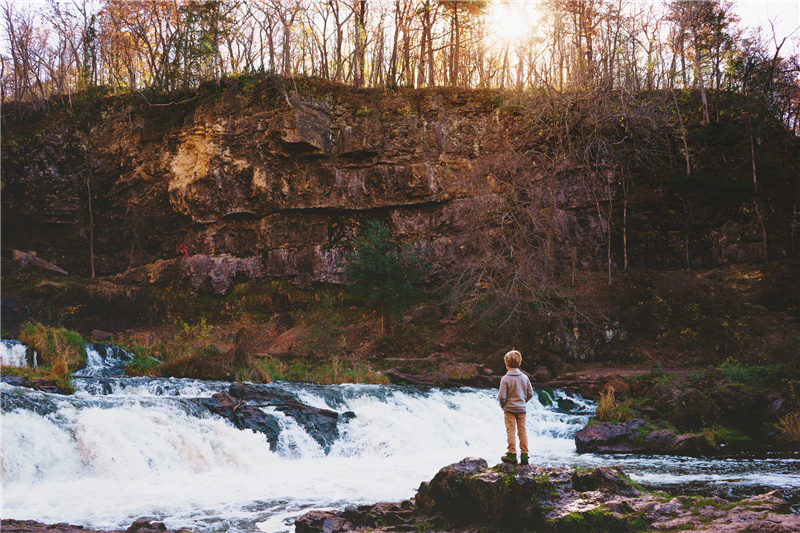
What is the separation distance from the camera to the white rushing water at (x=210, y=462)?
26.7ft

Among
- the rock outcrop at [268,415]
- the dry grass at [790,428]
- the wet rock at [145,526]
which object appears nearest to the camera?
the wet rock at [145,526]

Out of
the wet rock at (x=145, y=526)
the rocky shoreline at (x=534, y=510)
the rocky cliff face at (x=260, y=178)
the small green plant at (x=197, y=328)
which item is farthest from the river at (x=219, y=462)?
the rocky cliff face at (x=260, y=178)

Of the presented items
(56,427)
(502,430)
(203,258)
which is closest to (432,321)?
(502,430)

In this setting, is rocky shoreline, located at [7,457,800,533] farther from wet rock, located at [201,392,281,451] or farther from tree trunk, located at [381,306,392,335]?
tree trunk, located at [381,306,392,335]

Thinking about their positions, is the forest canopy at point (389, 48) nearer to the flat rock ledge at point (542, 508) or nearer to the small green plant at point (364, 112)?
the small green plant at point (364, 112)

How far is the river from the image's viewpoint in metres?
8.14

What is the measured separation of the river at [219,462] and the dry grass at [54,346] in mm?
3780

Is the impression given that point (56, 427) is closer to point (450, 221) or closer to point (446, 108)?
point (450, 221)

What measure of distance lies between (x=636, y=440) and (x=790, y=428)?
3458 mm

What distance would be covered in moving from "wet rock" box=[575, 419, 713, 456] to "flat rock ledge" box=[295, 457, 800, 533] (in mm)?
6001

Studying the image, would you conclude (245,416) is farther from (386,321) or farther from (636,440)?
(386,321)

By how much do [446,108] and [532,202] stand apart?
10.6 metres

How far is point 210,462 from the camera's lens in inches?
415

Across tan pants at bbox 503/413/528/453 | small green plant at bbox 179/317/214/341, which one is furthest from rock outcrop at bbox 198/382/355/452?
small green plant at bbox 179/317/214/341
